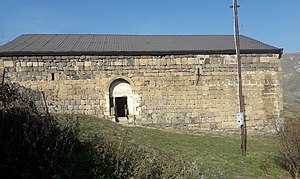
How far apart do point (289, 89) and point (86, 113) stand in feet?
149

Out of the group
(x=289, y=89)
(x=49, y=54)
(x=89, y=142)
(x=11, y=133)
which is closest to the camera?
(x=11, y=133)

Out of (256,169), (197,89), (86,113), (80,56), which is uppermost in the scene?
(80,56)

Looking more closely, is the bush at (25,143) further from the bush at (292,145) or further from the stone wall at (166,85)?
the stone wall at (166,85)

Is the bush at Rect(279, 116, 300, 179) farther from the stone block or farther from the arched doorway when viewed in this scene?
the stone block

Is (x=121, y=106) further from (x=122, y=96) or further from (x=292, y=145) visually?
(x=292, y=145)

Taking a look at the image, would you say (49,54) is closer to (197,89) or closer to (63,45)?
(63,45)

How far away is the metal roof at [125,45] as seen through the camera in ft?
50.2

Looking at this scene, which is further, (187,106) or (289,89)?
(289,89)

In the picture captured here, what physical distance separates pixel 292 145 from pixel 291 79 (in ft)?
184

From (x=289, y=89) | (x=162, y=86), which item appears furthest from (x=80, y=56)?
(x=289, y=89)

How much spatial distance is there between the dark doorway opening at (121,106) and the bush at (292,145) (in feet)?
29.6

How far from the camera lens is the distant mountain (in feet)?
136

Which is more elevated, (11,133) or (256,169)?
(11,133)

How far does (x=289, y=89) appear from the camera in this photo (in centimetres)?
5175
